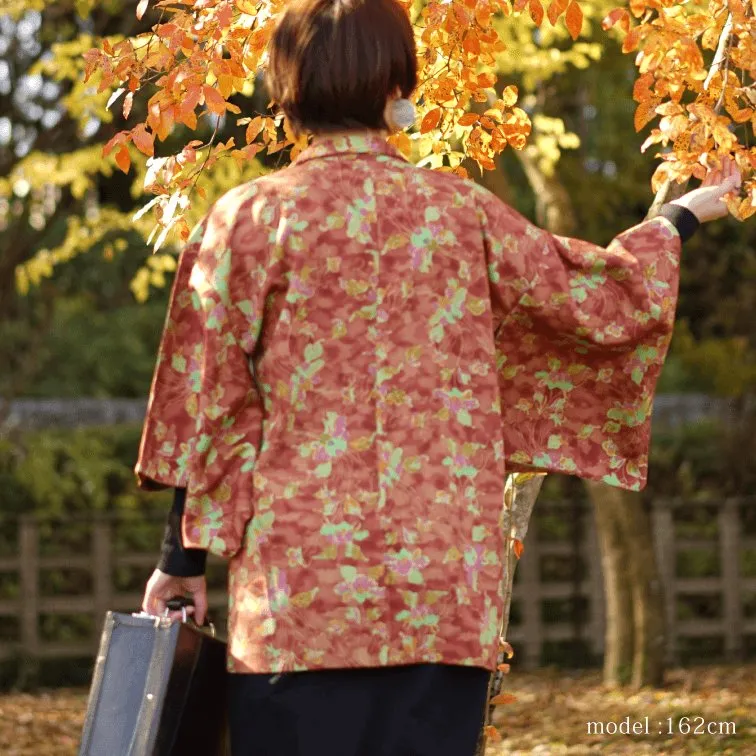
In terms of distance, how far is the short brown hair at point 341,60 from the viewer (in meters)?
2.29

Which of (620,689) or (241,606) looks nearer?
A: (241,606)

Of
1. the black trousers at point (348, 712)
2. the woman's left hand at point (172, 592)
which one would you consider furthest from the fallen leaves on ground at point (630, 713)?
the woman's left hand at point (172, 592)

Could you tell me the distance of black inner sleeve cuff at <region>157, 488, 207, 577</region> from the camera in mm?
2318

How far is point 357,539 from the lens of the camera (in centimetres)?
222

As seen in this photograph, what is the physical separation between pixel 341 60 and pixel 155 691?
102cm

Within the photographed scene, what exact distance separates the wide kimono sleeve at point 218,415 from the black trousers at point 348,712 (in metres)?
0.23

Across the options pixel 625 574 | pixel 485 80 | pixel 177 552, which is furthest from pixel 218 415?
pixel 625 574

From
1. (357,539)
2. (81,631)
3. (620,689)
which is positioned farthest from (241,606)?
(81,631)

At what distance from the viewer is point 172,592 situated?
2.36 m

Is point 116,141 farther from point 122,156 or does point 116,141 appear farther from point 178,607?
point 178,607

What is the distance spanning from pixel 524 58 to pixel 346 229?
5.35 meters

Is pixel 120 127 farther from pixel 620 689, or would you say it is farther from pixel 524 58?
pixel 620 689

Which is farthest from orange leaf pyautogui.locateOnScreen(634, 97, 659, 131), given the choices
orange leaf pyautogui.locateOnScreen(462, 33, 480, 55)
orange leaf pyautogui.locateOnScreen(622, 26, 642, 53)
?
orange leaf pyautogui.locateOnScreen(462, 33, 480, 55)

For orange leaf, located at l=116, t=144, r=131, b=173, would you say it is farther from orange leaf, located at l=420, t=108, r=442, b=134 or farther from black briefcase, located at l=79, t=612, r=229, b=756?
black briefcase, located at l=79, t=612, r=229, b=756
